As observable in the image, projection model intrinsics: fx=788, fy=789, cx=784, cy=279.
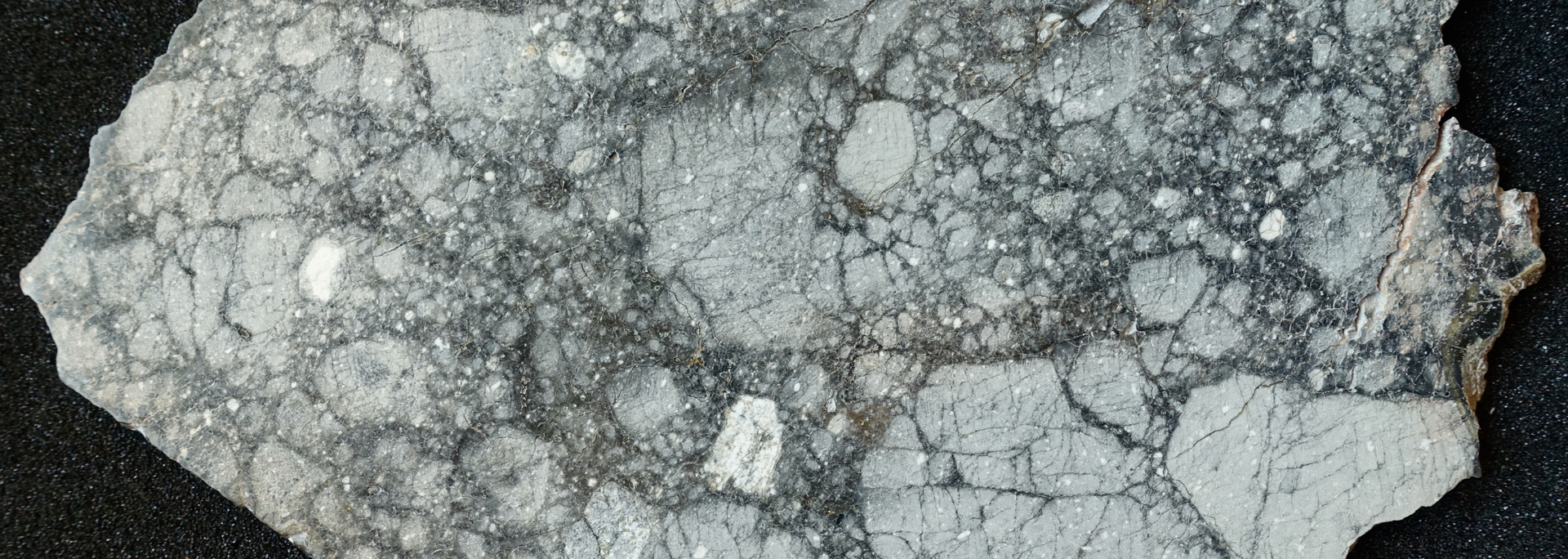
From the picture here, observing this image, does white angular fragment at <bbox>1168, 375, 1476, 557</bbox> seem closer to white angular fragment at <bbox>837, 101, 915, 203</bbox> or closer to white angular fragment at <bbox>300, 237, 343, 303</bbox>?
white angular fragment at <bbox>837, 101, 915, 203</bbox>

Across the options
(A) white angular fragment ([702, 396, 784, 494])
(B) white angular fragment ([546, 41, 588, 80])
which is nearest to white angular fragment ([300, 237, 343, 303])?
(B) white angular fragment ([546, 41, 588, 80])

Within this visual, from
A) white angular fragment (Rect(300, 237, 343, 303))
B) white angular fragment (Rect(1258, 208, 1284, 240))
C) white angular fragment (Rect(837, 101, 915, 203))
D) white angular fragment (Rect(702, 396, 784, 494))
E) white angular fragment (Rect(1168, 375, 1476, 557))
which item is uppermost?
white angular fragment (Rect(300, 237, 343, 303))

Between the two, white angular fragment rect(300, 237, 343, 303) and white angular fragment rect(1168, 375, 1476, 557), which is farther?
white angular fragment rect(300, 237, 343, 303)

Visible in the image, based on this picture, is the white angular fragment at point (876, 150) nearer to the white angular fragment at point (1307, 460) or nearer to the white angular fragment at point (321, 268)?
the white angular fragment at point (1307, 460)

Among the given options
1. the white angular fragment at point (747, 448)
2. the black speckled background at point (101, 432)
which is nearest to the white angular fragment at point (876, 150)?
the white angular fragment at point (747, 448)

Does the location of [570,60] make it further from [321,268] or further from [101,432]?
[101,432]
